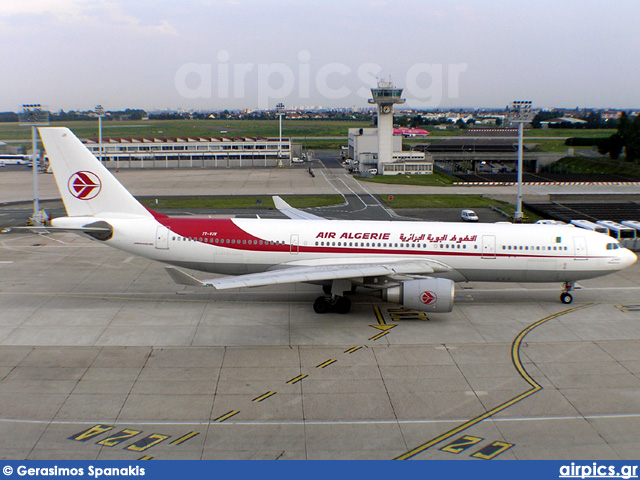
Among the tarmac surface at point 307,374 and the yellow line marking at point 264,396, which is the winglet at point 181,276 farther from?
the yellow line marking at point 264,396

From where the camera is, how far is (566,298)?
103ft

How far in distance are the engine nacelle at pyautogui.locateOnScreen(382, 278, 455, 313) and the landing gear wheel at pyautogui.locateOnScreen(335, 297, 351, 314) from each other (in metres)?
2.95

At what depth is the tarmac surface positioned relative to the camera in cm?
1716

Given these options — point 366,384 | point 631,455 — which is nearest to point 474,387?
point 366,384

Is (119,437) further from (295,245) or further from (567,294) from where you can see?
(567,294)

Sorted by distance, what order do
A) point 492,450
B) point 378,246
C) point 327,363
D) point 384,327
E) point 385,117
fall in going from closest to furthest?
point 492,450 < point 327,363 < point 384,327 < point 378,246 < point 385,117

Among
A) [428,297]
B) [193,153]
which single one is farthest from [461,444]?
[193,153]

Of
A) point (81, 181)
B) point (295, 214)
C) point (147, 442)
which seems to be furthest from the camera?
point (295, 214)

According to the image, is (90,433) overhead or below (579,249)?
below

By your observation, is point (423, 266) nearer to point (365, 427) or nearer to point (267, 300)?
point (267, 300)

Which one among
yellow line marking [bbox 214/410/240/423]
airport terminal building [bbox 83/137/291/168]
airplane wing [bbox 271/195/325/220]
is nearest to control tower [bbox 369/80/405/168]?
airport terminal building [bbox 83/137/291/168]

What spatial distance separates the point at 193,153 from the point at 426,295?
10373cm

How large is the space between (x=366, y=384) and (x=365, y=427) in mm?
3219

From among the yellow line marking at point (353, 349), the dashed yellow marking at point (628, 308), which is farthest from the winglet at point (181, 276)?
the dashed yellow marking at point (628, 308)
